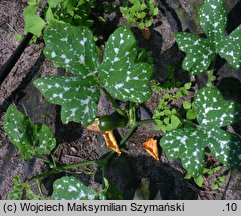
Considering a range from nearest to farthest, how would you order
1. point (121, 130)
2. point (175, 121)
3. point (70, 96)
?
1. point (70, 96)
2. point (175, 121)
3. point (121, 130)

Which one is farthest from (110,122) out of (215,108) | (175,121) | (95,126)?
(215,108)

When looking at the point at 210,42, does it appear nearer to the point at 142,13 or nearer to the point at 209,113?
the point at 209,113

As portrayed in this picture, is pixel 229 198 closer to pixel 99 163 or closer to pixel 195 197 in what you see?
pixel 195 197

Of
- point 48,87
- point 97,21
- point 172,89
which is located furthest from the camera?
point 97,21

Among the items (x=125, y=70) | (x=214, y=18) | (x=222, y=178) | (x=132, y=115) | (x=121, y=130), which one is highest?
(x=214, y=18)

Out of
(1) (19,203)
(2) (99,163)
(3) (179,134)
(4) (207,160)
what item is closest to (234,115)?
(3) (179,134)

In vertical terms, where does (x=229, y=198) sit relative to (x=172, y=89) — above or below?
below

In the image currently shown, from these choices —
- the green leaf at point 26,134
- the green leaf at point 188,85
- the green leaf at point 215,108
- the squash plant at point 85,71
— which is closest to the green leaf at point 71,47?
the squash plant at point 85,71

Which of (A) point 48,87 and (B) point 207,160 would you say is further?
(B) point 207,160
